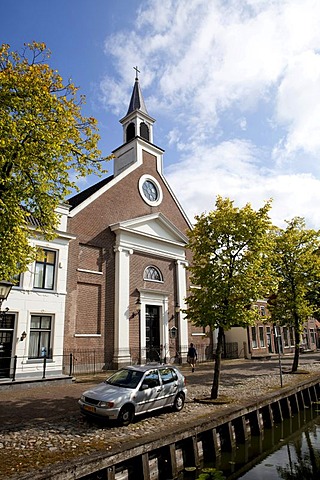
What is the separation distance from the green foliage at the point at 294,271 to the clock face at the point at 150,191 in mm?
9781

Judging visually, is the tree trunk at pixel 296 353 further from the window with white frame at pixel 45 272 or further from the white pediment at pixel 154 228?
the window with white frame at pixel 45 272

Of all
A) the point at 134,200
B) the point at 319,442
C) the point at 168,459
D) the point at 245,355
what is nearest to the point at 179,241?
the point at 134,200

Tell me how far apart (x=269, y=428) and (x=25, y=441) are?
8875 mm

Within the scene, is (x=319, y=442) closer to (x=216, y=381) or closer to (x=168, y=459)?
(x=216, y=381)

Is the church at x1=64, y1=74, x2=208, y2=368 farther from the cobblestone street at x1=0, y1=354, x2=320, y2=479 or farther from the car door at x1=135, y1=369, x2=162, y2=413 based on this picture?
the car door at x1=135, y1=369, x2=162, y2=413

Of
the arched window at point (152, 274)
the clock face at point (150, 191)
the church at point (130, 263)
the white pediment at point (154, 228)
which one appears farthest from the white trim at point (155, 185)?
the arched window at point (152, 274)

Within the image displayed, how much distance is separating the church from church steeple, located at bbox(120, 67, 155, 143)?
82 millimetres

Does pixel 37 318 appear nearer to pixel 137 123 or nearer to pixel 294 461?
pixel 294 461

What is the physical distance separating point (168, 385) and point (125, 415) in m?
2.01

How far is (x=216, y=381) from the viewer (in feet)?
42.2


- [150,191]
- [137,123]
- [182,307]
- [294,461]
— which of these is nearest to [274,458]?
[294,461]

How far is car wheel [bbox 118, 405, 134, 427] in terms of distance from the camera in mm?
9219

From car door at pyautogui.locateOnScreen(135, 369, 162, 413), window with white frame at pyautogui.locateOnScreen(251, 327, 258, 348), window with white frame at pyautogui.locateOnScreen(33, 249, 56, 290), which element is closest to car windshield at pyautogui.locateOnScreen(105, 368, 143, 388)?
car door at pyautogui.locateOnScreen(135, 369, 162, 413)

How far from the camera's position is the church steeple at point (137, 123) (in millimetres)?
28531
